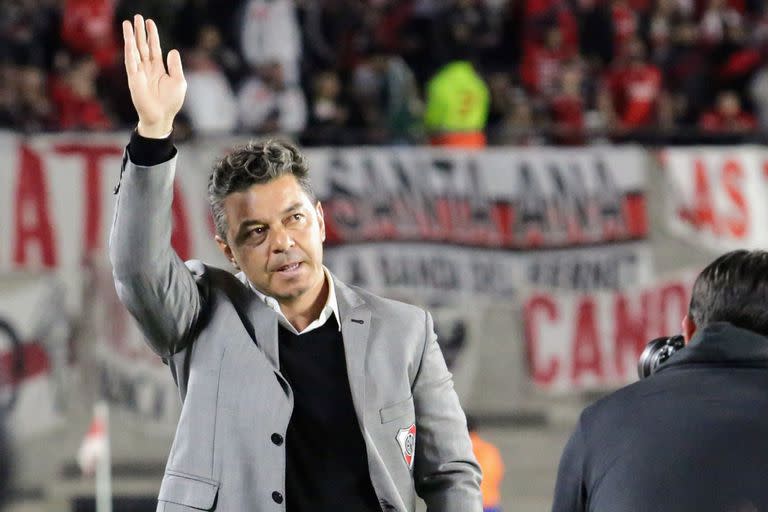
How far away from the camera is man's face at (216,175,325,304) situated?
3064 millimetres

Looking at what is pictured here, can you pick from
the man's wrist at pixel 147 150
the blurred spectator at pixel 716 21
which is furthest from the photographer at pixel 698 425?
the blurred spectator at pixel 716 21

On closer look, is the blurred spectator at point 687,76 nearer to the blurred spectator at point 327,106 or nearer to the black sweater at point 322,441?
the blurred spectator at point 327,106

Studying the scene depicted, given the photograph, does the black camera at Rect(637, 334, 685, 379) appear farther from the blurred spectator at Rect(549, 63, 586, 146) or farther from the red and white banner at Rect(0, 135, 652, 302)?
the blurred spectator at Rect(549, 63, 586, 146)

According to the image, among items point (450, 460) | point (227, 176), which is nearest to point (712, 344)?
point (450, 460)

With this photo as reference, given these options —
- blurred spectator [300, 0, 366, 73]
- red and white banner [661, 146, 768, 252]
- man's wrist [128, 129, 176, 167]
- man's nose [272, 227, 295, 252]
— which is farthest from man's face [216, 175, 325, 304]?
blurred spectator [300, 0, 366, 73]

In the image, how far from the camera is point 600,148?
1160 centimetres

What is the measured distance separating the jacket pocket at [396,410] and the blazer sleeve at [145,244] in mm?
504

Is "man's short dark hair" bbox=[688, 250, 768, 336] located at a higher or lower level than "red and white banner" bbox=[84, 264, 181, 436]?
higher

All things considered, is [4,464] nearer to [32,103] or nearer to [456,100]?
[32,103]

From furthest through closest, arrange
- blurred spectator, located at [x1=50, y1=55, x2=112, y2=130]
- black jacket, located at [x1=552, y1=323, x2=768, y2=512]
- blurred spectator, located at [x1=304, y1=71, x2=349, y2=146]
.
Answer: blurred spectator, located at [x1=304, y1=71, x2=349, y2=146] → blurred spectator, located at [x1=50, y1=55, x2=112, y2=130] → black jacket, located at [x1=552, y1=323, x2=768, y2=512]

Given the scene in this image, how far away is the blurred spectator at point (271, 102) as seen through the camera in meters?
11.8

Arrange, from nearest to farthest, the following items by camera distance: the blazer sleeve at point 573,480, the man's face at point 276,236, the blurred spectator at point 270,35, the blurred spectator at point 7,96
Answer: the blazer sleeve at point 573,480 < the man's face at point 276,236 < the blurred spectator at point 7,96 < the blurred spectator at point 270,35

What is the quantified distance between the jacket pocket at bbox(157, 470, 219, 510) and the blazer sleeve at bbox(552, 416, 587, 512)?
2.37 ft

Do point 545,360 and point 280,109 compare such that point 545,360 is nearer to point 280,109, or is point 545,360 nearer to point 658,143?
point 658,143
